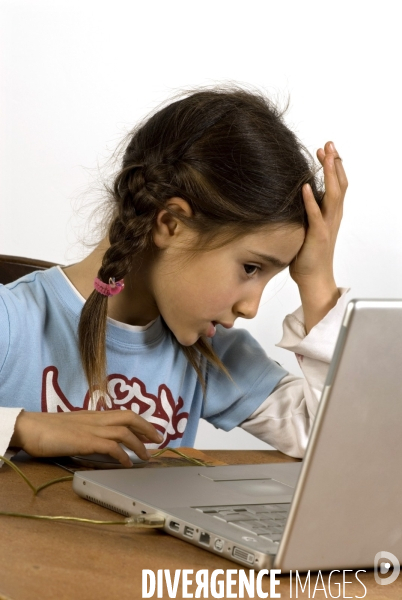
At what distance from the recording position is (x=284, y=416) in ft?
3.91

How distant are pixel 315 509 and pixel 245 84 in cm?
163

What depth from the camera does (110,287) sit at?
110cm

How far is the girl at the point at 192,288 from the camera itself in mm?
1062

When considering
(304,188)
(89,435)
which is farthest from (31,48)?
(89,435)

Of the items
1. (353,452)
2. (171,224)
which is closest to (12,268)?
(171,224)

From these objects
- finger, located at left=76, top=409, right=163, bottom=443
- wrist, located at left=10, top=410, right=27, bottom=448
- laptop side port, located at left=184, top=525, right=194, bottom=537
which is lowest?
wrist, located at left=10, top=410, right=27, bottom=448

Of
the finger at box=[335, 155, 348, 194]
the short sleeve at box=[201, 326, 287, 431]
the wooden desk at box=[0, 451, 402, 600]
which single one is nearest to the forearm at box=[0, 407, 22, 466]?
the wooden desk at box=[0, 451, 402, 600]

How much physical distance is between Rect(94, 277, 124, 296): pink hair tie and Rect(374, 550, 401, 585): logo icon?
0.63m

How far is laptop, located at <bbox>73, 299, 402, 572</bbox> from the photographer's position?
1.57ft

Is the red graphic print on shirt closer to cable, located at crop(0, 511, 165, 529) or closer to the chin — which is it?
the chin

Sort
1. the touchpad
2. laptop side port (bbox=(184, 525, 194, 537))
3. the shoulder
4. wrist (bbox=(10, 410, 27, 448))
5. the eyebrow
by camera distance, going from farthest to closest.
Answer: the shoulder → the eyebrow → wrist (bbox=(10, 410, 27, 448)) → the touchpad → laptop side port (bbox=(184, 525, 194, 537))

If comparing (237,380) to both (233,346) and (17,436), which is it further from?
(17,436)

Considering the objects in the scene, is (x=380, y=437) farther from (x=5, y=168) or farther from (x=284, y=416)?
(x=5, y=168)

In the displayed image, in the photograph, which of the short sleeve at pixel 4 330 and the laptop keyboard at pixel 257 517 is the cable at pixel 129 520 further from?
the short sleeve at pixel 4 330
